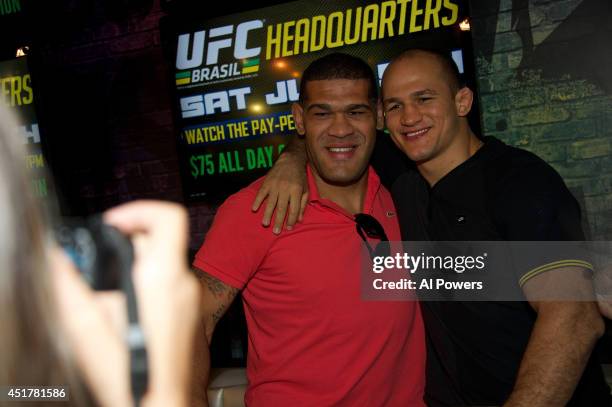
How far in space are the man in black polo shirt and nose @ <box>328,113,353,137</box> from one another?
0.35 ft

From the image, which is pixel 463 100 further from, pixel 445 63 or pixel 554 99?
pixel 554 99

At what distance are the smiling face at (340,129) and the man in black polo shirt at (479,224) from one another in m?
0.07

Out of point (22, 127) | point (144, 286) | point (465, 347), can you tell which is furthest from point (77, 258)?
point (22, 127)

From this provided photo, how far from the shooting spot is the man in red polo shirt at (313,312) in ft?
4.19

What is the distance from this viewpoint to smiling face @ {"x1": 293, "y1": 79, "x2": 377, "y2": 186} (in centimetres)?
146

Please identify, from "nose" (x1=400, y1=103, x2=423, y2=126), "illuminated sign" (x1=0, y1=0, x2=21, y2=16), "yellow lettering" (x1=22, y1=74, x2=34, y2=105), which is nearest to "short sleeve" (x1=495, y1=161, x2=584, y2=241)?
"nose" (x1=400, y1=103, x2=423, y2=126)

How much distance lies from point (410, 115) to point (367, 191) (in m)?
0.24

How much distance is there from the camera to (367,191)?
151 cm

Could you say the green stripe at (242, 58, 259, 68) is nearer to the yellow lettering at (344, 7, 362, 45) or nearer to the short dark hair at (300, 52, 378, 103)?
the yellow lettering at (344, 7, 362, 45)

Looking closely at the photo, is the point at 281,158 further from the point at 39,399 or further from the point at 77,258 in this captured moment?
the point at 39,399

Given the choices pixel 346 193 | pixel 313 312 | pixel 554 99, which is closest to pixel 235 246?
pixel 313 312

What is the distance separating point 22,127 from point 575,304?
88.8 inches

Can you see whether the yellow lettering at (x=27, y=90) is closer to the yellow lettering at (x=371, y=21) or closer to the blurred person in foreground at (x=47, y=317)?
the yellow lettering at (x=371, y=21)

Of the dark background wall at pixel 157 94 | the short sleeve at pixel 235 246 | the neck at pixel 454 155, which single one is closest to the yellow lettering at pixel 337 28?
the dark background wall at pixel 157 94
